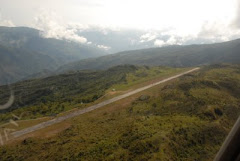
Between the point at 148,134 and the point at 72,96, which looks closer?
the point at 148,134

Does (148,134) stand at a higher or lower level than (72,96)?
higher

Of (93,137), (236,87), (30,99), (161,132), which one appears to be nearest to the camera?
(161,132)

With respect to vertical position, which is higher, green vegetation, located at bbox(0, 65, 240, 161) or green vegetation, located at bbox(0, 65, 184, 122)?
green vegetation, located at bbox(0, 65, 240, 161)

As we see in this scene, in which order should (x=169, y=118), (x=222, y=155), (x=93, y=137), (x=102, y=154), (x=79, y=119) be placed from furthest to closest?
(x=79, y=119) < (x=169, y=118) < (x=93, y=137) < (x=102, y=154) < (x=222, y=155)

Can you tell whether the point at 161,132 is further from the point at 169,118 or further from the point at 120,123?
the point at 120,123

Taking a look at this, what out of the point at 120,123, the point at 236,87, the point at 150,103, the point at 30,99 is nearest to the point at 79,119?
A: the point at 120,123

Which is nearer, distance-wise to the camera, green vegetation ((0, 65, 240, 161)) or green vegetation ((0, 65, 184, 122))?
green vegetation ((0, 65, 240, 161))

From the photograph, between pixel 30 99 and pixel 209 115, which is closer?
pixel 209 115

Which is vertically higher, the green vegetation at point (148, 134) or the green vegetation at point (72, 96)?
the green vegetation at point (148, 134)
